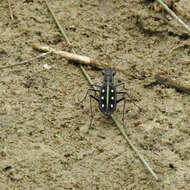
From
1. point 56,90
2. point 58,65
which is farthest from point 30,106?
point 58,65

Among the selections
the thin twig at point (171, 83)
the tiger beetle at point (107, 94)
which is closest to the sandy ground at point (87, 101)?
the thin twig at point (171, 83)

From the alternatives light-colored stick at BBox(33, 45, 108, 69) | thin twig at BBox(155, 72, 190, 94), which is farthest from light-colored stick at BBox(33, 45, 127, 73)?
thin twig at BBox(155, 72, 190, 94)

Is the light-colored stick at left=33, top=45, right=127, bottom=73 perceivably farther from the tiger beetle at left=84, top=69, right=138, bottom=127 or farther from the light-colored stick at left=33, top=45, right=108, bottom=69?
the tiger beetle at left=84, top=69, right=138, bottom=127

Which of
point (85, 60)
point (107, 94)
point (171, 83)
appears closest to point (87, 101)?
point (107, 94)

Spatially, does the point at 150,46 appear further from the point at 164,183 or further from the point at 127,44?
the point at 164,183

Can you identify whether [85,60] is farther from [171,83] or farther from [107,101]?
[171,83]

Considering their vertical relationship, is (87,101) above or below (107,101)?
below

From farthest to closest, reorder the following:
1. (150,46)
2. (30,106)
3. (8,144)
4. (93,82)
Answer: (150,46) → (93,82) → (30,106) → (8,144)

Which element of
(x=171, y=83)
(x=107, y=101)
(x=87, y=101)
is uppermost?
(x=107, y=101)
